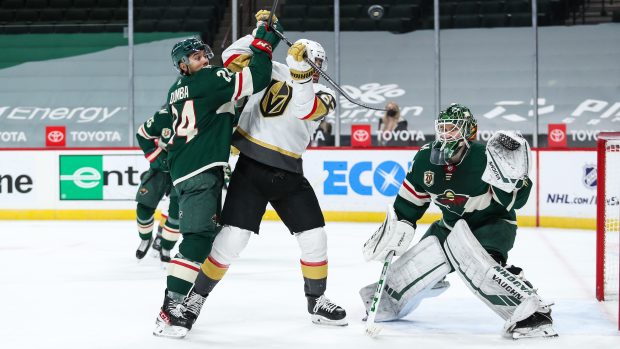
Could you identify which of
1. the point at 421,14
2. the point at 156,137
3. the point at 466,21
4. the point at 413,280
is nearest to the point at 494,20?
the point at 466,21

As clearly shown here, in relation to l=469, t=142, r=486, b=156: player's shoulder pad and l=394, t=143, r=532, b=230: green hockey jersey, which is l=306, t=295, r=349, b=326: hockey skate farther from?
l=469, t=142, r=486, b=156: player's shoulder pad

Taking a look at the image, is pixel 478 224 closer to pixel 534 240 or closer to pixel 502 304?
pixel 502 304

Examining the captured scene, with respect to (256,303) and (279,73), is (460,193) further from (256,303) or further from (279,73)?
(256,303)

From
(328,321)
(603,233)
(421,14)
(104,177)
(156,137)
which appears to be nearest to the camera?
(328,321)

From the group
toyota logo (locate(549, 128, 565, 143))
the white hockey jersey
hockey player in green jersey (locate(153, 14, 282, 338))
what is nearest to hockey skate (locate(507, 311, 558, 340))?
the white hockey jersey

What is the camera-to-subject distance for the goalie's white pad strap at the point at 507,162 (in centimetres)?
333

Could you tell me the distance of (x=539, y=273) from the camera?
17.1 feet

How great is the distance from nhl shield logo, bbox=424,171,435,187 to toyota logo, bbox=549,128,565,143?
5335 millimetres

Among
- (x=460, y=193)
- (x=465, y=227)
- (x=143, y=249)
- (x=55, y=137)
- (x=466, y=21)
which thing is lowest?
(x=143, y=249)

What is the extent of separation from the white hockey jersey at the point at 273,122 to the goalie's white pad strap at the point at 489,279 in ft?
2.18

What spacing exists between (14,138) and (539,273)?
18.3 feet

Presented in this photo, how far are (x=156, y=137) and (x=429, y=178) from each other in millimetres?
2076

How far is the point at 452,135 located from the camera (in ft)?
11.3

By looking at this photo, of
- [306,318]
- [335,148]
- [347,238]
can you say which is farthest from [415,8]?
[306,318]
